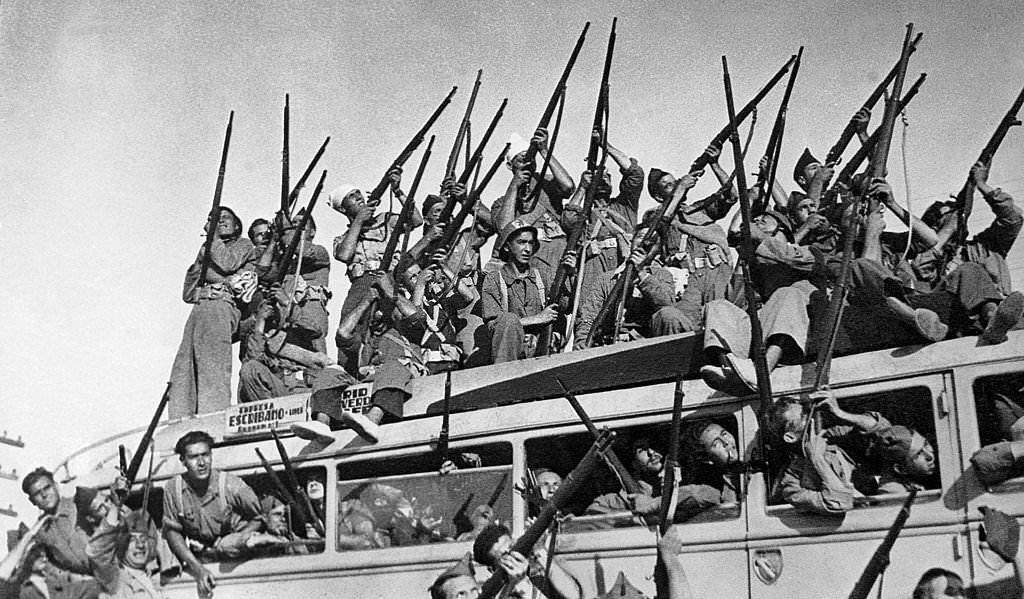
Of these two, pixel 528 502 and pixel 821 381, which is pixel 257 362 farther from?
pixel 821 381

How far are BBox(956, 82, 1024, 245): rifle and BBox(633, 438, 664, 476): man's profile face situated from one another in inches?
69.7

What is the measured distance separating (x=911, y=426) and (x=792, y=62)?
11.4ft

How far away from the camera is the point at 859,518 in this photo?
5.90m

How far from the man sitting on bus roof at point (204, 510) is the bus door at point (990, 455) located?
143 inches

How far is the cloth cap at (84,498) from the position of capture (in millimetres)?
8133

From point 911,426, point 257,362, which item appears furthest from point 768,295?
point 257,362

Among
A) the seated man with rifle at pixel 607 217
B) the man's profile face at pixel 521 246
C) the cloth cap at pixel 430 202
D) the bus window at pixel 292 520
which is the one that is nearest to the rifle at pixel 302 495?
the bus window at pixel 292 520

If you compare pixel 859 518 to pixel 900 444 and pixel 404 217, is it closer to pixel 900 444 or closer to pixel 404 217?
pixel 900 444

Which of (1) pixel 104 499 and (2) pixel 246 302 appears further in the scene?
(2) pixel 246 302

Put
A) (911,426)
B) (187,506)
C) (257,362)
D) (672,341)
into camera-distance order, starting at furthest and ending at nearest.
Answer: (257,362)
(187,506)
(672,341)
(911,426)

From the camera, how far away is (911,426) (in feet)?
19.6

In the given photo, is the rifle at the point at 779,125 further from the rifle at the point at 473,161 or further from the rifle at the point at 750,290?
the rifle at the point at 473,161

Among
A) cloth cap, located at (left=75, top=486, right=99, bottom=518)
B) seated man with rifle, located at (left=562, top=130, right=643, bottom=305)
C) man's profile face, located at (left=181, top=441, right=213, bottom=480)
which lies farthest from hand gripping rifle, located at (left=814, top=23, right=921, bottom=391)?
cloth cap, located at (left=75, top=486, right=99, bottom=518)

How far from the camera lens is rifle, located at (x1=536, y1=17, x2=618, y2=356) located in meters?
7.96
